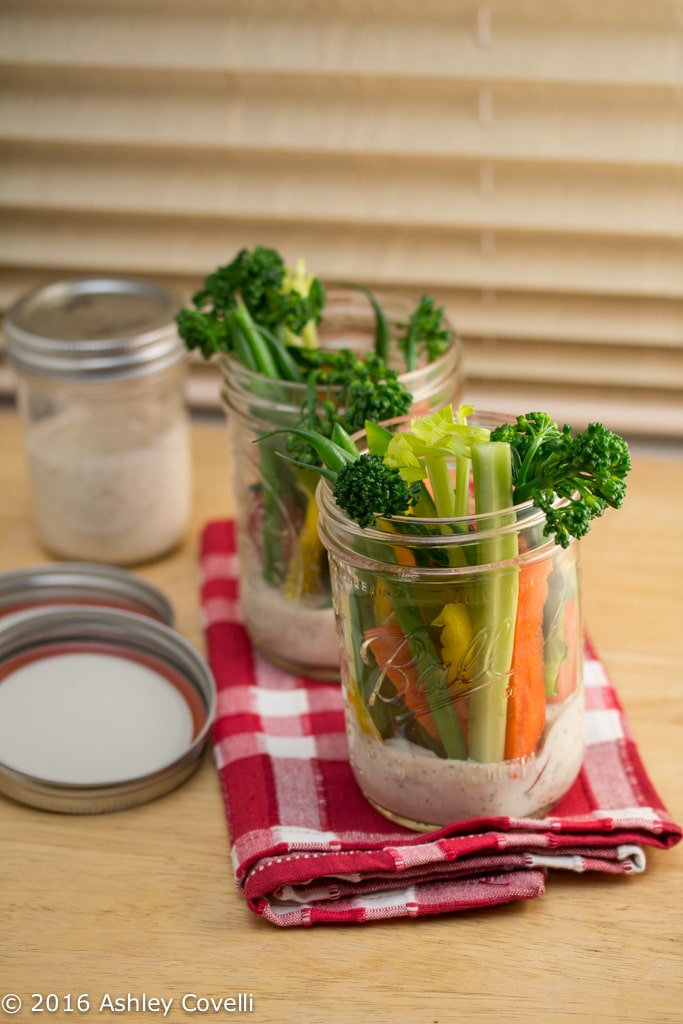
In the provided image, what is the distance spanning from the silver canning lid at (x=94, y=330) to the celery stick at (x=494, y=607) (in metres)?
0.43

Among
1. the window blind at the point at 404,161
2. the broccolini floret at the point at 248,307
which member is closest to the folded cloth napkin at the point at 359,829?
the broccolini floret at the point at 248,307

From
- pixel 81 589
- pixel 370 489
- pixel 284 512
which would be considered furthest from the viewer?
pixel 81 589

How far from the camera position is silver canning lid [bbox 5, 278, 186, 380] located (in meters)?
1.00

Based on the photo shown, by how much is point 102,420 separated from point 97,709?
11.4 inches

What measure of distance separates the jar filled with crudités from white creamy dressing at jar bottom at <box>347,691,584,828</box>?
0.37 metres

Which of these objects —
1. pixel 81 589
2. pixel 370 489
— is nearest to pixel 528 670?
pixel 370 489

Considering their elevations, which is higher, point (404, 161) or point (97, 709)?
point (404, 161)

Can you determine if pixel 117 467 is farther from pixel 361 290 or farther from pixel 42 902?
pixel 42 902

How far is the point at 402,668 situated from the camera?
0.72 metres

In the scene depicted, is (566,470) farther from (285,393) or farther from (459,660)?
(285,393)

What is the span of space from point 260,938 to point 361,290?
0.49 meters

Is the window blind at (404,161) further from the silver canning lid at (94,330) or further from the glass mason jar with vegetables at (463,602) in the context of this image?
the glass mason jar with vegetables at (463,602)

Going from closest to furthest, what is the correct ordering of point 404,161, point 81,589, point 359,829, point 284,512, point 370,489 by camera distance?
point 370,489
point 359,829
point 284,512
point 81,589
point 404,161

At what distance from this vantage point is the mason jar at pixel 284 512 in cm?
86
